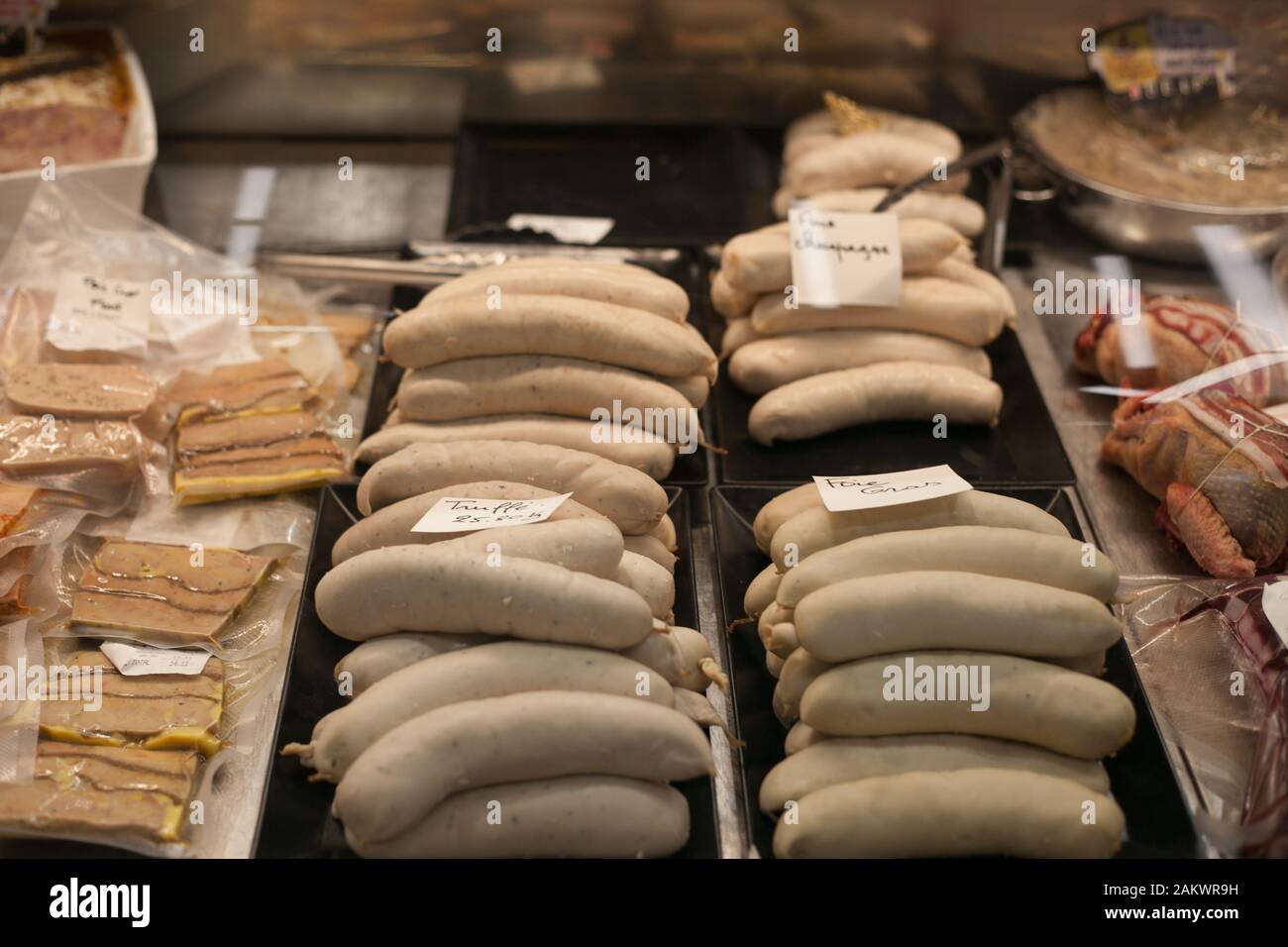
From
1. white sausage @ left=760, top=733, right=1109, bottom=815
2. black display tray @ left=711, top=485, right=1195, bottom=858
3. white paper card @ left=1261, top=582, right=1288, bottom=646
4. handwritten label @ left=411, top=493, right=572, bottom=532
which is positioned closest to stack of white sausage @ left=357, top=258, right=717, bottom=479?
black display tray @ left=711, top=485, right=1195, bottom=858

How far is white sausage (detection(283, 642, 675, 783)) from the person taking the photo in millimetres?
2074

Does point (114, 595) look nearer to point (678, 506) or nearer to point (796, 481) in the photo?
point (678, 506)

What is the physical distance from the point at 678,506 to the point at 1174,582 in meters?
1.20

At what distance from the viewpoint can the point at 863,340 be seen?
323cm

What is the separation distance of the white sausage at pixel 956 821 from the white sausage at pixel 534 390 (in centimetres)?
112

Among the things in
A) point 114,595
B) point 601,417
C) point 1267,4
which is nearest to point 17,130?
point 114,595

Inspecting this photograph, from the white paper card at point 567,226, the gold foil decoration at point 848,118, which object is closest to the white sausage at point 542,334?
the white paper card at point 567,226

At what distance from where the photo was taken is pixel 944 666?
2127mm

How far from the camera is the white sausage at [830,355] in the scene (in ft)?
10.5

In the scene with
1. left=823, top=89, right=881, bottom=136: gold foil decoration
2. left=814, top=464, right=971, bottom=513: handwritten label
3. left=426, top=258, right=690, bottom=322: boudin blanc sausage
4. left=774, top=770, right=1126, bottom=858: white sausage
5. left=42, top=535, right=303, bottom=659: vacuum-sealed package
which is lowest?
left=42, top=535, right=303, bottom=659: vacuum-sealed package

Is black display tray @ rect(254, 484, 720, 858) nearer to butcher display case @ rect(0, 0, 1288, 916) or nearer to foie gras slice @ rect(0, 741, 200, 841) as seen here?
butcher display case @ rect(0, 0, 1288, 916)

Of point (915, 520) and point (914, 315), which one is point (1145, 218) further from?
point (915, 520)

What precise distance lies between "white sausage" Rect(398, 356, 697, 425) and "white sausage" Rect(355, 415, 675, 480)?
0.03 m

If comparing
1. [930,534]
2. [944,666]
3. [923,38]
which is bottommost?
[944,666]
